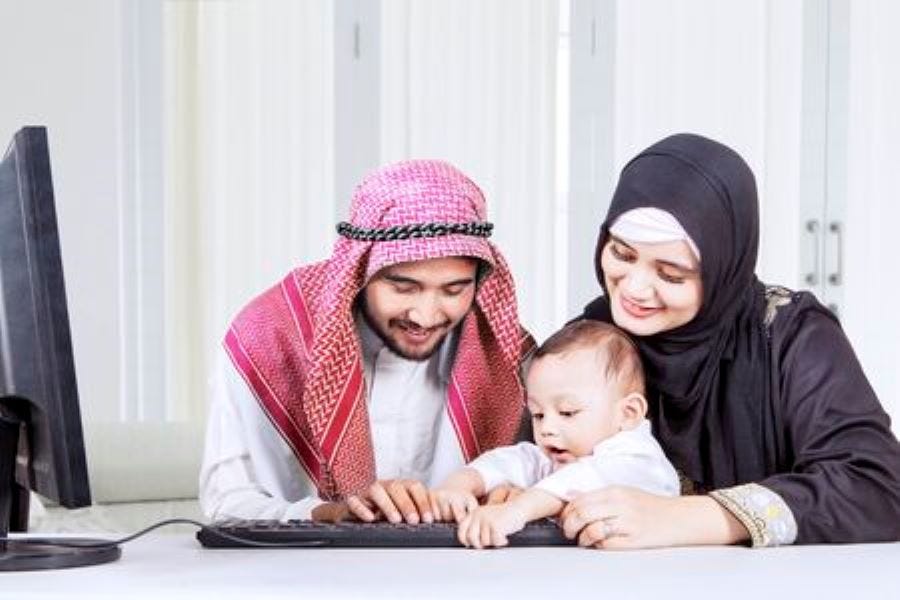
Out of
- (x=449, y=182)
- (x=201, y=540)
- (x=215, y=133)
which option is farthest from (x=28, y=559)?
(x=215, y=133)

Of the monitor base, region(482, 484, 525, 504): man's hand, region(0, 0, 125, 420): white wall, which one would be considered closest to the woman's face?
region(482, 484, 525, 504): man's hand

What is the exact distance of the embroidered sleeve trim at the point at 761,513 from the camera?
2031mm

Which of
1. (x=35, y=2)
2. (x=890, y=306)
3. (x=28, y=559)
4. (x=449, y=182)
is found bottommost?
→ (x=890, y=306)

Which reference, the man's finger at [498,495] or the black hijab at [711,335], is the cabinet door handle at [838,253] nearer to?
the black hijab at [711,335]

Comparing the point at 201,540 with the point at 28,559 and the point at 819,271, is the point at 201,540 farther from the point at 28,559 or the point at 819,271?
the point at 819,271

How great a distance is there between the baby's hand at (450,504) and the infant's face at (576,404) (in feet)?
0.59

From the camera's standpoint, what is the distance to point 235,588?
1.59 m

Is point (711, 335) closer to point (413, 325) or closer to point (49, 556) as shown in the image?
point (413, 325)

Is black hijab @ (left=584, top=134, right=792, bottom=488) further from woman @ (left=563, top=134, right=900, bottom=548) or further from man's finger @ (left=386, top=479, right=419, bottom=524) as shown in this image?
man's finger @ (left=386, top=479, right=419, bottom=524)

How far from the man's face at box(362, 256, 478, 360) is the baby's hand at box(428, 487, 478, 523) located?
33 centimetres

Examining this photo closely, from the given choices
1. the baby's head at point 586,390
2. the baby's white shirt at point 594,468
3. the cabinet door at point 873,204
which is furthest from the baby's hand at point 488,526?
the cabinet door at point 873,204

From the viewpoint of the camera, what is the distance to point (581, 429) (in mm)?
2314

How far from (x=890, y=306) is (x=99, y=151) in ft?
8.60

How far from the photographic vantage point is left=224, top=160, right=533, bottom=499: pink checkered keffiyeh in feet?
8.00
